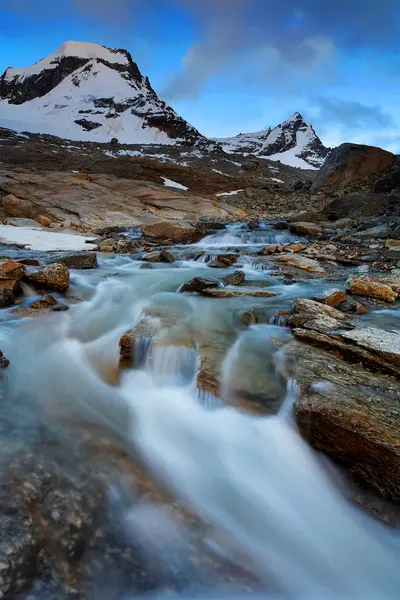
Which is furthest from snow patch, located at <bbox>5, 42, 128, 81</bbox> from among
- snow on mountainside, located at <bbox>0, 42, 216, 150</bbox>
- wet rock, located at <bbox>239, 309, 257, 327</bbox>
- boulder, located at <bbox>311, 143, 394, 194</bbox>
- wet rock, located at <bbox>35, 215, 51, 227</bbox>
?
wet rock, located at <bbox>239, 309, 257, 327</bbox>

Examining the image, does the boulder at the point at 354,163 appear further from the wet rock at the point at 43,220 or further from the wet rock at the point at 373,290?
the wet rock at the point at 373,290

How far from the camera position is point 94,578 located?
1549 mm

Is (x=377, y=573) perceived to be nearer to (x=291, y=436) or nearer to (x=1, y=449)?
(x=291, y=436)

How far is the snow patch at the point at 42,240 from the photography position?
9756mm

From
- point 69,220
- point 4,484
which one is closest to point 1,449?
point 4,484

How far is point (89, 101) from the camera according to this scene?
278 ft

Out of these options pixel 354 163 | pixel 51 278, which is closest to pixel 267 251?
pixel 51 278

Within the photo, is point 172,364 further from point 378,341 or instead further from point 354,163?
point 354,163

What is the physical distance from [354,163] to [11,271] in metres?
20.5

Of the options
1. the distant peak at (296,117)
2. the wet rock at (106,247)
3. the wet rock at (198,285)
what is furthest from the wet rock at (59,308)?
the distant peak at (296,117)

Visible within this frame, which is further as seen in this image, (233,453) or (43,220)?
(43,220)

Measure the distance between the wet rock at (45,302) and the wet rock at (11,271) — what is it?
54cm

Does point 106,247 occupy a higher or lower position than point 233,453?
higher

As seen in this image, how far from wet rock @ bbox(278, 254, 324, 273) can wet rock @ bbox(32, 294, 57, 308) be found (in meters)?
5.11
